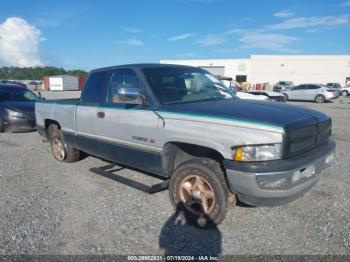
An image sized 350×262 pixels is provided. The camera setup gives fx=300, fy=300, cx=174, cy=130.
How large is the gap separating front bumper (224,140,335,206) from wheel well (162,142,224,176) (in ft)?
1.57

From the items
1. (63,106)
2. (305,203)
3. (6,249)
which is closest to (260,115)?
(305,203)

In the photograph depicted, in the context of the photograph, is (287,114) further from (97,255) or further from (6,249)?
(6,249)

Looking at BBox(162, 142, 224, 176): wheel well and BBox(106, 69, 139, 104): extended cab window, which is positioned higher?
BBox(106, 69, 139, 104): extended cab window

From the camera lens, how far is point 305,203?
4.17 m

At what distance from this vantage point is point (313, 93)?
24844 mm

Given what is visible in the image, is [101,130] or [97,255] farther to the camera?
[101,130]

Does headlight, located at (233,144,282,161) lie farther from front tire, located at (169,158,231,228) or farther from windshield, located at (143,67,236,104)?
windshield, located at (143,67,236,104)

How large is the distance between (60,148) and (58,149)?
0.11 m

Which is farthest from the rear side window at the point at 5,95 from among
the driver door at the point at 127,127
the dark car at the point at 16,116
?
the driver door at the point at 127,127

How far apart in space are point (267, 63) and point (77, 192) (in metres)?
62.2

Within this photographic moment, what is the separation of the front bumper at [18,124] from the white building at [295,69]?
5763cm

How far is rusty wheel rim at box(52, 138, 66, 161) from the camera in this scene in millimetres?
6210

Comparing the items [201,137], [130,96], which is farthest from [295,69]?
[201,137]

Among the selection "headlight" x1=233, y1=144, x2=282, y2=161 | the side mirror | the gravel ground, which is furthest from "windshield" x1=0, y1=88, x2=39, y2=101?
"headlight" x1=233, y1=144, x2=282, y2=161
